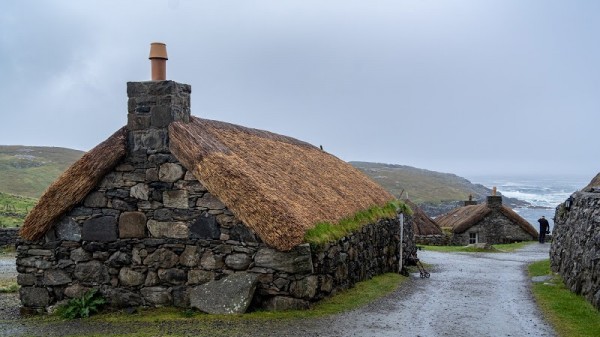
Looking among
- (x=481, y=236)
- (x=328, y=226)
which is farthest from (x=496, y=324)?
(x=481, y=236)

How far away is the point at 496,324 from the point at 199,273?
228 inches

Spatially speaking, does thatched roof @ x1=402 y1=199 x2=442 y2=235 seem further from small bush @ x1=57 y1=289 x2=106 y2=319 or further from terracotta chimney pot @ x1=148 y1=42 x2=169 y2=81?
small bush @ x1=57 y1=289 x2=106 y2=319

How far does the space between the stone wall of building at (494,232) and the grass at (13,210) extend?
2668cm

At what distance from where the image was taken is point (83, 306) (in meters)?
12.8

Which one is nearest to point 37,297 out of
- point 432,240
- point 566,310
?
point 566,310

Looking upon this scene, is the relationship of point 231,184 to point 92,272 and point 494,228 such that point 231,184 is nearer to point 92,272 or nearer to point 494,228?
point 92,272

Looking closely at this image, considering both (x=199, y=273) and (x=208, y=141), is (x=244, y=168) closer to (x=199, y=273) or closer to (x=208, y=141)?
(x=208, y=141)

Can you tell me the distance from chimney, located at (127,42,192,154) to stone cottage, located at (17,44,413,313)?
2cm

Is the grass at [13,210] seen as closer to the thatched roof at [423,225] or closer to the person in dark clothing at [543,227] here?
the thatched roof at [423,225]

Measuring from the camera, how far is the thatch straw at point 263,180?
478 inches

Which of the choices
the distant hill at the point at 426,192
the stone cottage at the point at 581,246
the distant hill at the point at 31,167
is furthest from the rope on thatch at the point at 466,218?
the distant hill at the point at 426,192

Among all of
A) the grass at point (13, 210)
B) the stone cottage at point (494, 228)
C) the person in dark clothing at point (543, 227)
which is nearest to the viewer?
the grass at point (13, 210)

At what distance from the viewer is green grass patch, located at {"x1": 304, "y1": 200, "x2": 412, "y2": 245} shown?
1277cm

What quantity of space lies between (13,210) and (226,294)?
30458 mm
